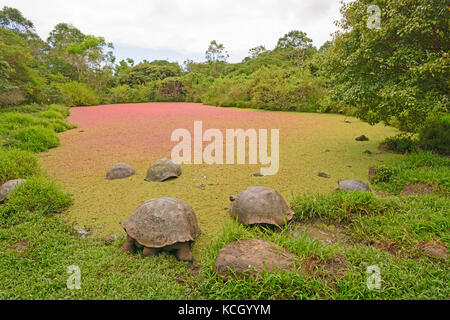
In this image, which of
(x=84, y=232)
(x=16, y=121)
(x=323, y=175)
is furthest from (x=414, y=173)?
(x=16, y=121)

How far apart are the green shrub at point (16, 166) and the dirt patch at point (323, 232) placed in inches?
154

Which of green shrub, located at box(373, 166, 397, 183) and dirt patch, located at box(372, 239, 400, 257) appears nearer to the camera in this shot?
dirt patch, located at box(372, 239, 400, 257)

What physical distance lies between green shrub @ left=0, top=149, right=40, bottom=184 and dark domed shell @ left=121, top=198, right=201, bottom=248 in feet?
8.38

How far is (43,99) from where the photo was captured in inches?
525

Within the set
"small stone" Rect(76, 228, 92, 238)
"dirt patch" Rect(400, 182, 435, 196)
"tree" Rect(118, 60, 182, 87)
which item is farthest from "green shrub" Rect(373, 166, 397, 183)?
"tree" Rect(118, 60, 182, 87)

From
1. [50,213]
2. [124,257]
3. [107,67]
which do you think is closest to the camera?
[124,257]

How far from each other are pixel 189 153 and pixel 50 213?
311 centimetres

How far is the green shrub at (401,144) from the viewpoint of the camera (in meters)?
4.90

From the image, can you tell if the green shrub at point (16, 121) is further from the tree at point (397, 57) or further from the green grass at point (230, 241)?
the tree at point (397, 57)

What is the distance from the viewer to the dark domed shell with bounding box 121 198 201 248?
6.68 feet

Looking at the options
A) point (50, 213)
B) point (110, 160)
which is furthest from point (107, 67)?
point (50, 213)

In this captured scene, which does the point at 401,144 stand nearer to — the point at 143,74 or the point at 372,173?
the point at 372,173

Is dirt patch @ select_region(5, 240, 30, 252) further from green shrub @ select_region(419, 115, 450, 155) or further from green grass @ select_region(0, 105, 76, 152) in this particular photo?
green shrub @ select_region(419, 115, 450, 155)
